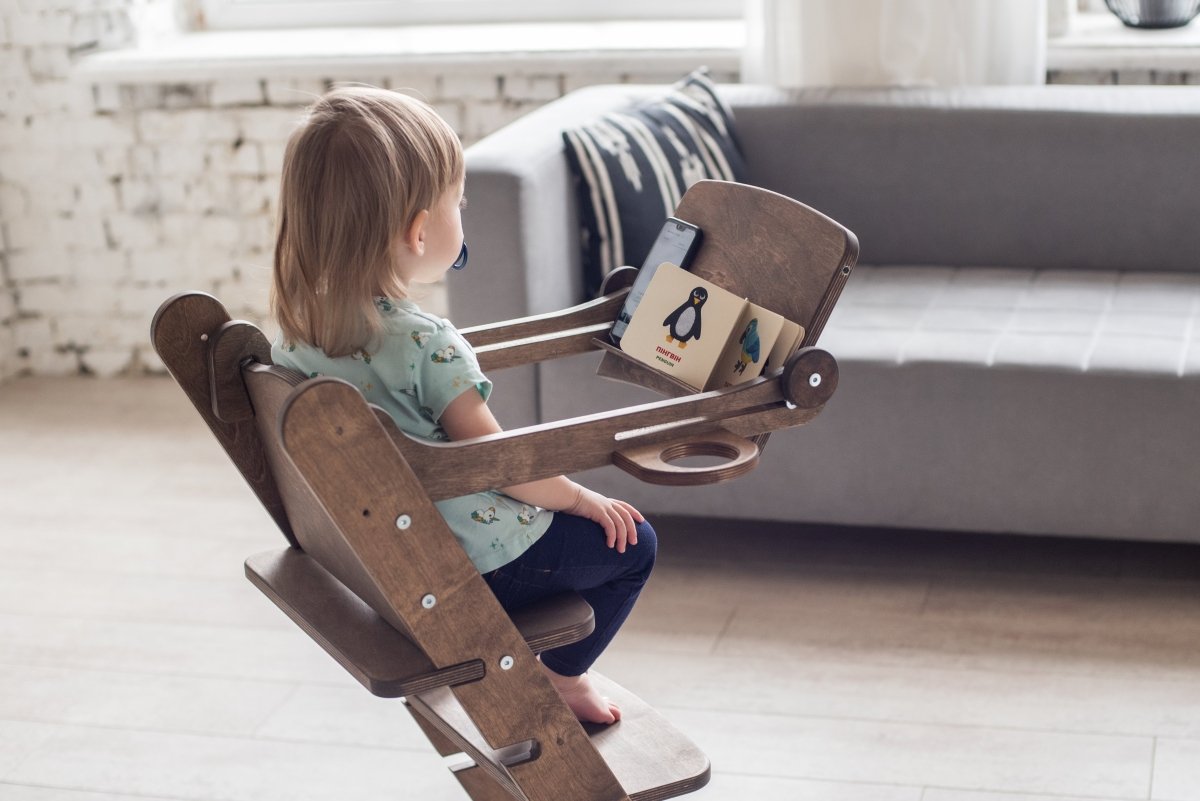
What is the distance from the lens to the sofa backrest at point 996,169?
296 centimetres

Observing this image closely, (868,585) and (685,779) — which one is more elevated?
(685,779)

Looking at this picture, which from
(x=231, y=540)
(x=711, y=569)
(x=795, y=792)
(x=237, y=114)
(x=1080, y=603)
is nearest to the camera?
(x=795, y=792)

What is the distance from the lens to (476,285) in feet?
8.68

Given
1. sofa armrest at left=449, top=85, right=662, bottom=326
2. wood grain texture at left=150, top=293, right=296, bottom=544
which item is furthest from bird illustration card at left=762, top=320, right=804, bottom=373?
sofa armrest at left=449, top=85, right=662, bottom=326

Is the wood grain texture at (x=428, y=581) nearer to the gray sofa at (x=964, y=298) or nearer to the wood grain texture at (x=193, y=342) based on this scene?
the wood grain texture at (x=193, y=342)

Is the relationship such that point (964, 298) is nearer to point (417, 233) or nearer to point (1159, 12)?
point (1159, 12)

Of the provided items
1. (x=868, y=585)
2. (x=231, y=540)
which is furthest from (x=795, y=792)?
(x=231, y=540)

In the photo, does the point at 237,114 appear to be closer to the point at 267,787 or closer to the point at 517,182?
the point at 517,182

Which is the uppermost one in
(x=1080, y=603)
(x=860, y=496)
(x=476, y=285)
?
(x=476, y=285)

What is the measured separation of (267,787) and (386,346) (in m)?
0.94

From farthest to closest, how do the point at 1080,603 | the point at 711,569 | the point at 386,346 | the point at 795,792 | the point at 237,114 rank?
1. the point at 237,114
2. the point at 711,569
3. the point at 1080,603
4. the point at 795,792
5. the point at 386,346

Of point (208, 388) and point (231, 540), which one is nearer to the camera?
point (208, 388)

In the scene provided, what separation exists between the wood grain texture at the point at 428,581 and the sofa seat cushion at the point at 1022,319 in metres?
1.23

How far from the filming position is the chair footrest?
1507 millimetres
